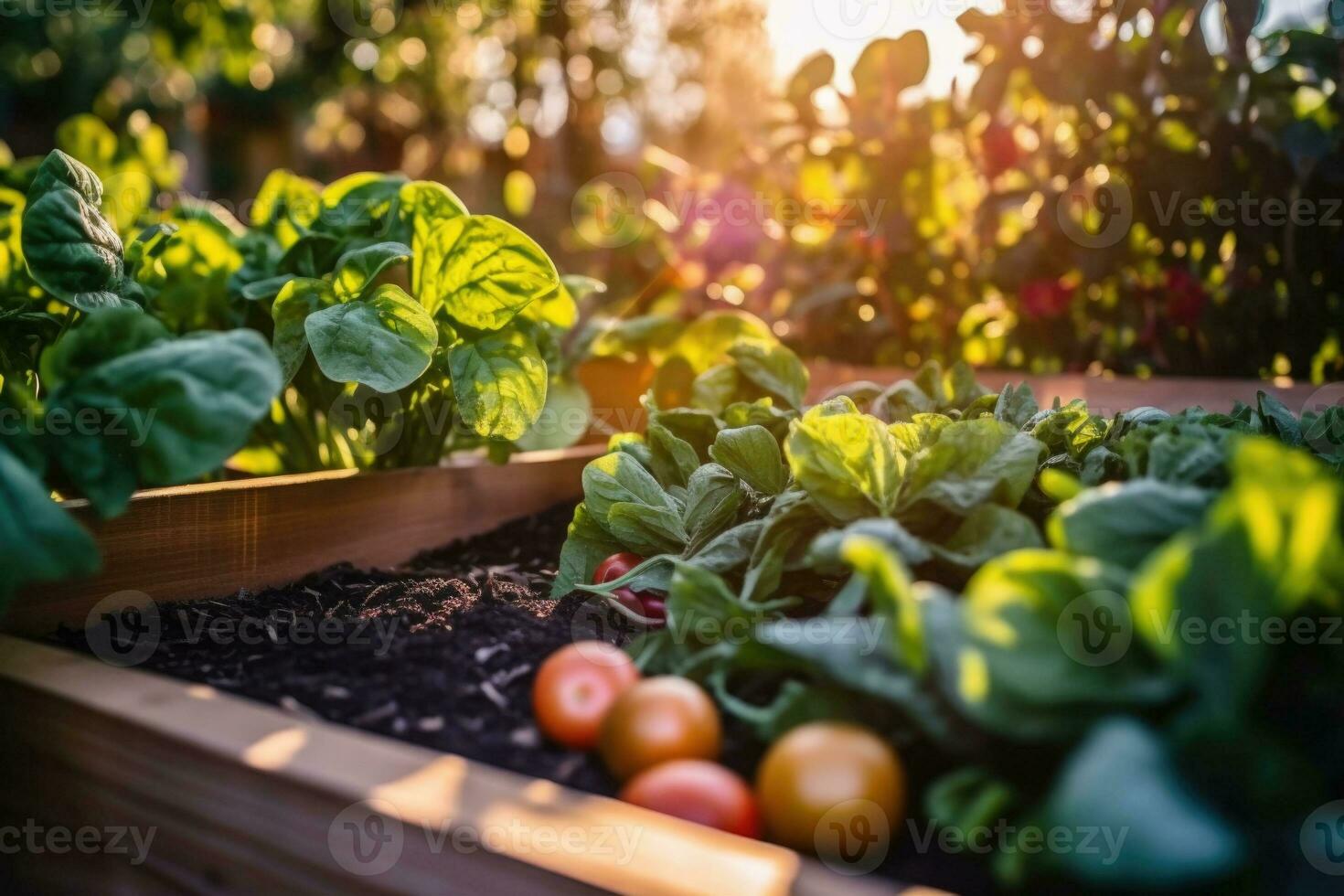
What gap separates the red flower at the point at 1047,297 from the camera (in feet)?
6.00

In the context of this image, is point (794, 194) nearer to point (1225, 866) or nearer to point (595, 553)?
point (595, 553)

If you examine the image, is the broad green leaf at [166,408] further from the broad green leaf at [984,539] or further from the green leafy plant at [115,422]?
the broad green leaf at [984,539]

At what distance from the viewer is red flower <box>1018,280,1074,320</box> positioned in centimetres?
183

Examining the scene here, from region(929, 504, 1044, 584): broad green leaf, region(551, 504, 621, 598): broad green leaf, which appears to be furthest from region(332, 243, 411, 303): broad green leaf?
region(929, 504, 1044, 584): broad green leaf

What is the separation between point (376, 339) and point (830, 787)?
72 cm

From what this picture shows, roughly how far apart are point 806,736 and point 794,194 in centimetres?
174

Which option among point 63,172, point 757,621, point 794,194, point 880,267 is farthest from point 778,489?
point 794,194

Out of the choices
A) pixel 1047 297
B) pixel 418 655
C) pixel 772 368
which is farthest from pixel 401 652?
pixel 1047 297

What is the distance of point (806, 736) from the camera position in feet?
1.99

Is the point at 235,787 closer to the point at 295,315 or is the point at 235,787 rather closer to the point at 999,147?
the point at 295,315

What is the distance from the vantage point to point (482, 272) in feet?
3.86

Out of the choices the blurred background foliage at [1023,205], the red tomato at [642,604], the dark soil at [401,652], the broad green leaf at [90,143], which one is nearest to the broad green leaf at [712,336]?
the blurred background foliage at [1023,205]

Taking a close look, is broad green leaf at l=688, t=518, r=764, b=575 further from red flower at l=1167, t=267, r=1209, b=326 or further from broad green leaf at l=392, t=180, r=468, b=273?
red flower at l=1167, t=267, r=1209, b=326

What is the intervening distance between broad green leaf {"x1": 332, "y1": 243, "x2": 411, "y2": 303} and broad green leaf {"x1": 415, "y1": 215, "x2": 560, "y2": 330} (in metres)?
0.08
